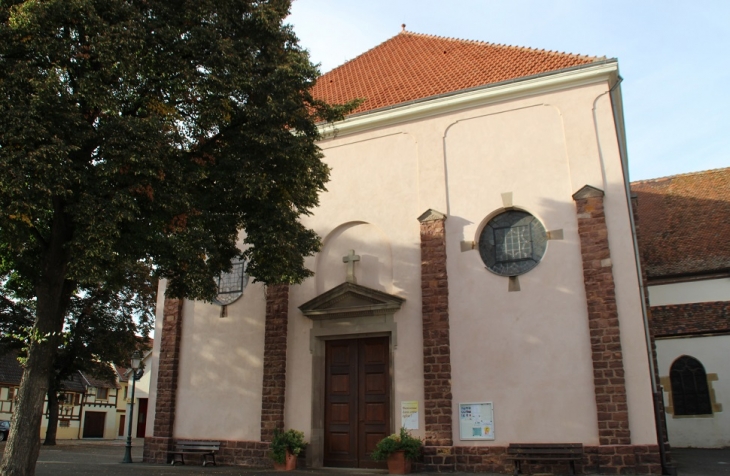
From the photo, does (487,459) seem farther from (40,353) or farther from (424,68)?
(424,68)

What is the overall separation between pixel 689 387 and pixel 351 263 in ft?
45.8

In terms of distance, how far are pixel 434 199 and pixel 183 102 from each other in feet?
20.3

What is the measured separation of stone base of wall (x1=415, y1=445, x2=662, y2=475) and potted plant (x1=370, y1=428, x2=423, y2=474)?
0.38 m

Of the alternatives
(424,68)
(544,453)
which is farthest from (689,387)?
(424,68)

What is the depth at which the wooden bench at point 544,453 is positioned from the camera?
11406 mm

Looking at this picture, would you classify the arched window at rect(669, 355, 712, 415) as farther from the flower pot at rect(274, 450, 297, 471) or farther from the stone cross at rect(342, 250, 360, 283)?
the flower pot at rect(274, 450, 297, 471)

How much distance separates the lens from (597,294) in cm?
1212

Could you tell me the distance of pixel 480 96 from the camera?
1421cm

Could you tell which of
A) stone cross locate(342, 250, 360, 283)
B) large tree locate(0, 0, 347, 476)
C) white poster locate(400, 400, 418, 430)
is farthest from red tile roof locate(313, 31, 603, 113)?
white poster locate(400, 400, 418, 430)

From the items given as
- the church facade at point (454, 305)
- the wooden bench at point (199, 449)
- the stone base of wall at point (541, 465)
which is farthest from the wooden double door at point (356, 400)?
the wooden bench at point (199, 449)

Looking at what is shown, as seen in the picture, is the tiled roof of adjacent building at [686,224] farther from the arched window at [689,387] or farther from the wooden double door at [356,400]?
the wooden double door at [356,400]

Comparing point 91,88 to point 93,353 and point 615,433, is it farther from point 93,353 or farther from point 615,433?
point 93,353

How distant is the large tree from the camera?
8758mm

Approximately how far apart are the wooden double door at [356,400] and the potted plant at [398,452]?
1024 millimetres
